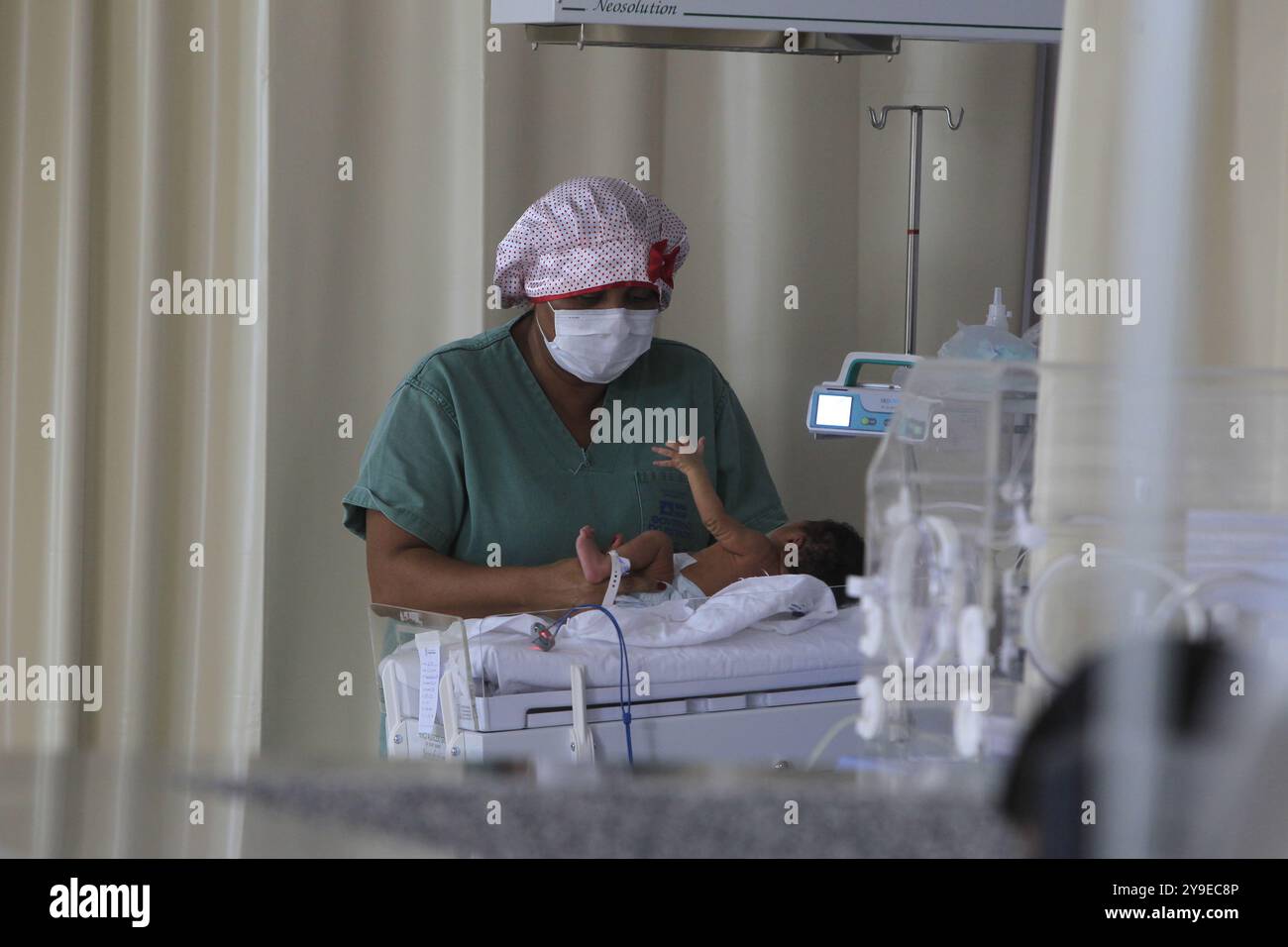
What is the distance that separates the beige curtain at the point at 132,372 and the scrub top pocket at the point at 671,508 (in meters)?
0.82

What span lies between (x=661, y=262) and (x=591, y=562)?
0.53m

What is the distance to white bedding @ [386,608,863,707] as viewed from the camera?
1521 millimetres

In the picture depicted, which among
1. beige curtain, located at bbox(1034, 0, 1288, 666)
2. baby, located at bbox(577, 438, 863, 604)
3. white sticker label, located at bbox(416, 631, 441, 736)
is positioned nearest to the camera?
beige curtain, located at bbox(1034, 0, 1288, 666)

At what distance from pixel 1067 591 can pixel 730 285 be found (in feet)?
8.01

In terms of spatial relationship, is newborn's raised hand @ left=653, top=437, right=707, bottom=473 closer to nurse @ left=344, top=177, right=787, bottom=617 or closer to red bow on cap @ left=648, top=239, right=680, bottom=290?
nurse @ left=344, top=177, right=787, bottom=617

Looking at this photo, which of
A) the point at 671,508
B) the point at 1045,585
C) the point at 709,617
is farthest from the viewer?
the point at 671,508

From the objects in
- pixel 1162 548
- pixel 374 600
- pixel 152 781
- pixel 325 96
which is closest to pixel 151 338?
pixel 325 96

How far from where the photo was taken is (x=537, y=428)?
2229mm

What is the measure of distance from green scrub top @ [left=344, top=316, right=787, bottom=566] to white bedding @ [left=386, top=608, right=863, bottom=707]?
1.72 feet

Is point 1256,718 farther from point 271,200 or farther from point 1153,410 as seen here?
point 271,200

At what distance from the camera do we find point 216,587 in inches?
102

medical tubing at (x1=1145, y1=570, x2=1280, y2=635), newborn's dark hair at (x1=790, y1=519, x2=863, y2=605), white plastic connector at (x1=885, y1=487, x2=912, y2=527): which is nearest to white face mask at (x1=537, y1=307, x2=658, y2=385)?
newborn's dark hair at (x1=790, y1=519, x2=863, y2=605)

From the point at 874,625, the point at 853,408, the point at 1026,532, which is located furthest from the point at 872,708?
the point at 853,408

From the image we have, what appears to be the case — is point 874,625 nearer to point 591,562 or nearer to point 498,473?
point 591,562
